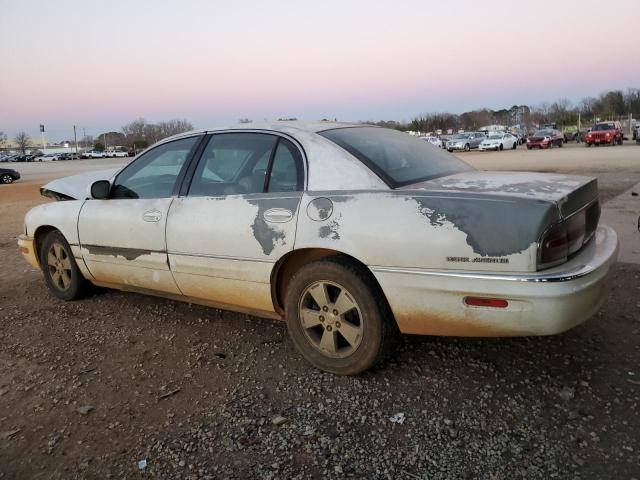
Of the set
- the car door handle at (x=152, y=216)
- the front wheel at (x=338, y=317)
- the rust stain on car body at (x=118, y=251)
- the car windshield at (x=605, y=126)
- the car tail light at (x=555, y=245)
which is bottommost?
the front wheel at (x=338, y=317)

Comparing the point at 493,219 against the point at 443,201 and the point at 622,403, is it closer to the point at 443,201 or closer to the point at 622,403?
the point at 443,201

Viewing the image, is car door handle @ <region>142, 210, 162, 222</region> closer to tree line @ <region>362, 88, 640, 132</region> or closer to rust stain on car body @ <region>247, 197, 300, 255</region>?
rust stain on car body @ <region>247, 197, 300, 255</region>

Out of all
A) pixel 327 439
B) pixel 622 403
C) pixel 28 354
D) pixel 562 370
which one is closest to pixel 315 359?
pixel 327 439

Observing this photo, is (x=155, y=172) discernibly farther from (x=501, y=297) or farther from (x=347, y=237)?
(x=501, y=297)

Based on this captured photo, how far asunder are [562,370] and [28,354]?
11.8 feet

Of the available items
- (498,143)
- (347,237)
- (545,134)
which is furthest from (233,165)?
(498,143)

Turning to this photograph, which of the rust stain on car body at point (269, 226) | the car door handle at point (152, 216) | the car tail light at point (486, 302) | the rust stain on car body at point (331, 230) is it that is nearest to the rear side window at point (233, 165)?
the rust stain on car body at point (269, 226)

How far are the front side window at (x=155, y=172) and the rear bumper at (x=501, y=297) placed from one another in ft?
6.17

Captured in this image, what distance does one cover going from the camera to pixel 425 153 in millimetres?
3844

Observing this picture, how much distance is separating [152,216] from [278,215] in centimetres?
118

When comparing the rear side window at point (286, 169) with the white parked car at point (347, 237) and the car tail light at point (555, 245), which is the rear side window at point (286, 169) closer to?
the white parked car at point (347, 237)

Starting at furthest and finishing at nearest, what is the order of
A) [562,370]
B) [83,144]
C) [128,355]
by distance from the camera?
1. [83,144]
2. [128,355]
3. [562,370]

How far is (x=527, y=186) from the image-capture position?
295cm

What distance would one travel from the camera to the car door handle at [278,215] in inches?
126
